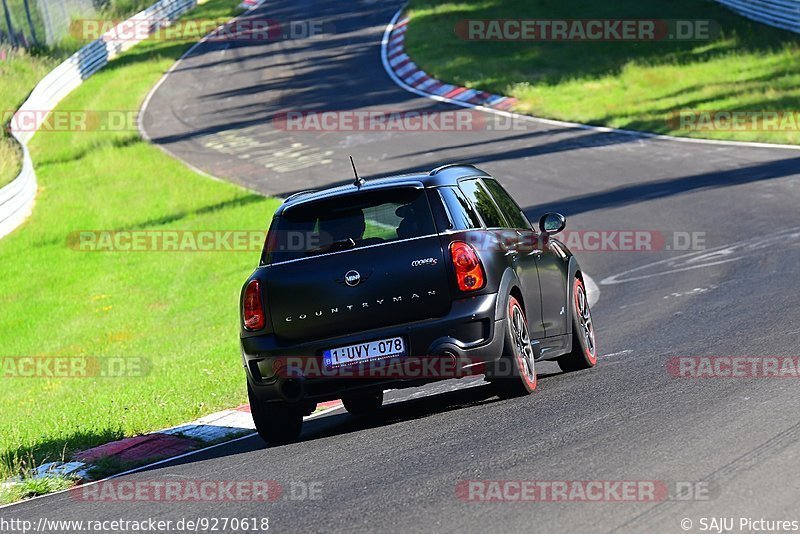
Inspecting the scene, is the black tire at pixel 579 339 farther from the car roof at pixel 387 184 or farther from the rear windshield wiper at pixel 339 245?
the rear windshield wiper at pixel 339 245

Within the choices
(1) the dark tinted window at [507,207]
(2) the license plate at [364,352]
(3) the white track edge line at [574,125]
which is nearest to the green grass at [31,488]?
(2) the license plate at [364,352]

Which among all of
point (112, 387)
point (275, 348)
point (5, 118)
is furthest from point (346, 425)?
point (5, 118)

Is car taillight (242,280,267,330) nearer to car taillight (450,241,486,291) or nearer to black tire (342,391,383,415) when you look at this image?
car taillight (450,241,486,291)

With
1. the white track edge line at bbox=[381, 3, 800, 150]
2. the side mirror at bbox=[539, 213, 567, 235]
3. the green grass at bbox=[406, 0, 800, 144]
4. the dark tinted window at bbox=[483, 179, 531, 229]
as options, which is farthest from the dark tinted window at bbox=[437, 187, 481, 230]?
the green grass at bbox=[406, 0, 800, 144]

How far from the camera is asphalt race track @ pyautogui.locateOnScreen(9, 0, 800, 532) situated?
19.3 ft

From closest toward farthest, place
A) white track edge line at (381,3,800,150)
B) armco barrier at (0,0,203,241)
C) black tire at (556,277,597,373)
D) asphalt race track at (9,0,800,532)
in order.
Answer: asphalt race track at (9,0,800,532) < black tire at (556,277,597,373) < white track edge line at (381,3,800,150) < armco barrier at (0,0,203,241)

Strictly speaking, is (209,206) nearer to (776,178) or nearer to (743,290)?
(776,178)

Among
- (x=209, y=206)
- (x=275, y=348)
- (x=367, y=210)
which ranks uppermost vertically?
(x=367, y=210)

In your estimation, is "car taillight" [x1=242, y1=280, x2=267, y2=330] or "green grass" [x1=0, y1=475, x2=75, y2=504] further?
"car taillight" [x1=242, y1=280, x2=267, y2=330]

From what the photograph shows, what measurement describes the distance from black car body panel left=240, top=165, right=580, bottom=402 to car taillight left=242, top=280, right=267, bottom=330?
4 cm

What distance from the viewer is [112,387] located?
13.3 meters

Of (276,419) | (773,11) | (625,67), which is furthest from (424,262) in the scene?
(773,11)

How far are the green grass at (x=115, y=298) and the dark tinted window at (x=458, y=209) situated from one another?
3.13m

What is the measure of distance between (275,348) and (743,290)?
6415mm
